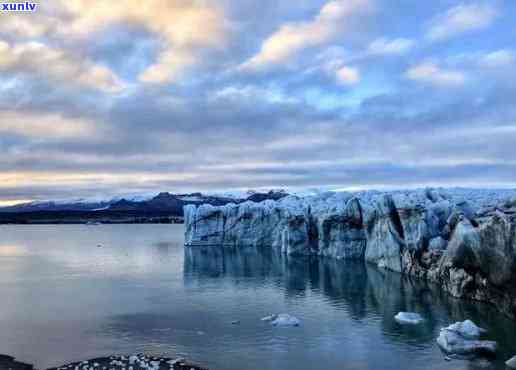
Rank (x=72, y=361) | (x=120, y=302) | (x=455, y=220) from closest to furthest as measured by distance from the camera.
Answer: (x=72, y=361), (x=120, y=302), (x=455, y=220)

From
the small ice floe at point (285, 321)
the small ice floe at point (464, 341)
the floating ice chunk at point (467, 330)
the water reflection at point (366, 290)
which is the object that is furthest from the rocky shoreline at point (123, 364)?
A: the floating ice chunk at point (467, 330)

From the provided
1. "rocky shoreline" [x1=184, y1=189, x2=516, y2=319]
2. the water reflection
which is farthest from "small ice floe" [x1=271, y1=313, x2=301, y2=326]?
"rocky shoreline" [x1=184, y1=189, x2=516, y2=319]

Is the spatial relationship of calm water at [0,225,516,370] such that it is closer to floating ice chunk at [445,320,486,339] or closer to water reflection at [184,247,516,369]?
water reflection at [184,247,516,369]

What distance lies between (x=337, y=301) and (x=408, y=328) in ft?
24.1

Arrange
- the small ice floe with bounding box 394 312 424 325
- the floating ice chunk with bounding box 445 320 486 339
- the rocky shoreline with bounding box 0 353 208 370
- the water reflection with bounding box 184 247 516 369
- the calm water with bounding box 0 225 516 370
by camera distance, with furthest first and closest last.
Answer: the small ice floe with bounding box 394 312 424 325 → the water reflection with bounding box 184 247 516 369 → the floating ice chunk with bounding box 445 320 486 339 → the calm water with bounding box 0 225 516 370 → the rocky shoreline with bounding box 0 353 208 370

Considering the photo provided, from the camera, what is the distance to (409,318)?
87.0 ft

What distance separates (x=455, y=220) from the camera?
1464 inches

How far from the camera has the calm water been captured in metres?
→ 20.5

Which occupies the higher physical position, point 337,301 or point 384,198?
point 384,198

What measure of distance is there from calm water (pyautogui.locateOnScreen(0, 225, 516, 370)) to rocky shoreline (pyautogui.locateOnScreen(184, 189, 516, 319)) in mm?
Answer: 1475

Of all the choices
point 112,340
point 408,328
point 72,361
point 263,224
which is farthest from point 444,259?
point 263,224

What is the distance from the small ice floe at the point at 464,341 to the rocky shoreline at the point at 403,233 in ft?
Result: 11.0

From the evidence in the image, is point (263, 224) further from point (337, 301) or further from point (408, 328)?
point (408, 328)

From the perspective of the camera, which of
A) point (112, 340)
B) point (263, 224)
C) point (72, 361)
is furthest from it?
point (263, 224)
